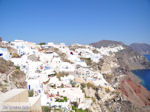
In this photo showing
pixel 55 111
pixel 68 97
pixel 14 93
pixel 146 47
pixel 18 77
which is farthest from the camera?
pixel 146 47

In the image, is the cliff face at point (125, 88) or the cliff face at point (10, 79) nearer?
the cliff face at point (10, 79)

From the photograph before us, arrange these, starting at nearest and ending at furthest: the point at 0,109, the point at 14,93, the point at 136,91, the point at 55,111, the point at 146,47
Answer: the point at 0,109, the point at 14,93, the point at 55,111, the point at 136,91, the point at 146,47

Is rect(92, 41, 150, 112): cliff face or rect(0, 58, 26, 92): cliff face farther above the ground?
rect(0, 58, 26, 92): cliff face

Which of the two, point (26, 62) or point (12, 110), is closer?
point (12, 110)

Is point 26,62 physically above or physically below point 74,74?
above

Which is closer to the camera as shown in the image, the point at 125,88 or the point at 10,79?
the point at 10,79

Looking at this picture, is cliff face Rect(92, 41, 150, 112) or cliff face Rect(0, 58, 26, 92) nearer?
cliff face Rect(0, 58, 26, 92)

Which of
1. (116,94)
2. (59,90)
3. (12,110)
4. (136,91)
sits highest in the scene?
(12,110)

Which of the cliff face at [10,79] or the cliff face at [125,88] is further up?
the cliff face at [10,79]

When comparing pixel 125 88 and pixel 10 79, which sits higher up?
pixel 10 79

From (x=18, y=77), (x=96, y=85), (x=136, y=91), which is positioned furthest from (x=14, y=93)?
(x=136, y=91)

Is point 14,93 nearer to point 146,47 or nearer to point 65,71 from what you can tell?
point 65,71
